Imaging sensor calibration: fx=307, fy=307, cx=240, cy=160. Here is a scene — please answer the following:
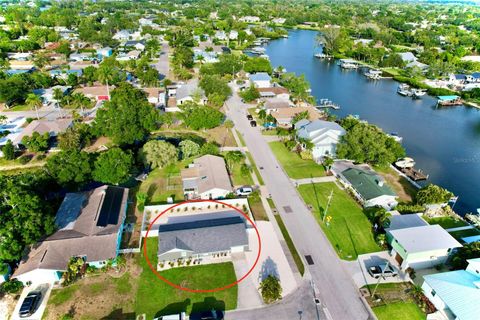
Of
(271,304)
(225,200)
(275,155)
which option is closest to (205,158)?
(225,200)

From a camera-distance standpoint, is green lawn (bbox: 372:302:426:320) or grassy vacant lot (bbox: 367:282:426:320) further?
grassy vacant lot (bbox: 367:282:426:320)

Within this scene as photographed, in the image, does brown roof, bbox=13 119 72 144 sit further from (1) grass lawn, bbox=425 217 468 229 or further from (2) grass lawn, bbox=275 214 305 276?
(1) grass lawn, bbox=425 217 468 229

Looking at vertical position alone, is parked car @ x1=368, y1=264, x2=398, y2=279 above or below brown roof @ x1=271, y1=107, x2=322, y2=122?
below

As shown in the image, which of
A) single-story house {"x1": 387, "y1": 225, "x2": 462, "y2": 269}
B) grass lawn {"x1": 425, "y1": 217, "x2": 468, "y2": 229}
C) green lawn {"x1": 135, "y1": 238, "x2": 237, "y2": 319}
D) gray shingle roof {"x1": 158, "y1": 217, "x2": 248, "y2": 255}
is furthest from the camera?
grass lawn {"x1": 425, "y1": 217, "x2": 468, "y2": 229}

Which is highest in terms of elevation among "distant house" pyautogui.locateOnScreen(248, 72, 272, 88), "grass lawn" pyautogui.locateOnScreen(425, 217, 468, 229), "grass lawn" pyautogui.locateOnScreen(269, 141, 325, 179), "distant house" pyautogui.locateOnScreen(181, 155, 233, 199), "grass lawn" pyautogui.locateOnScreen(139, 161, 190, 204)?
"distant house" pyautogui.locateOnScreen(248, 72, 272, 88)

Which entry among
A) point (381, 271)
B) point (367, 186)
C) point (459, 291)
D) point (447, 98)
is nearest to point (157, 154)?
point (367, 186)

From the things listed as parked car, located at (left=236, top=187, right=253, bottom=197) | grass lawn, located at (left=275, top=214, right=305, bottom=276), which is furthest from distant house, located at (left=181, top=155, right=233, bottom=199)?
grass lawn, located at (left=275, top=214, right=305, bottom=276)

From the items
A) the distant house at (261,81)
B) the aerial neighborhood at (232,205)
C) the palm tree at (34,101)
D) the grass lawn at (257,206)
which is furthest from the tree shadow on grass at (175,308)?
the distant house at (261,81)

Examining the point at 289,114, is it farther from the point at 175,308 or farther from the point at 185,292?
the point at 175,308
